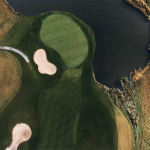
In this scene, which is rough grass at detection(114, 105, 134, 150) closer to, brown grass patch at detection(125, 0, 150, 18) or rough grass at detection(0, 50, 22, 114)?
rough grass at detection(0, 50, 22, 114)

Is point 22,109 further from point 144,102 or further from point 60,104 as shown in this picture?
point 144,102

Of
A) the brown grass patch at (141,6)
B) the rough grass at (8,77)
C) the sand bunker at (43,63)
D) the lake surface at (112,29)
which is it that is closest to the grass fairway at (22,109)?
the rough grass at (8,77)

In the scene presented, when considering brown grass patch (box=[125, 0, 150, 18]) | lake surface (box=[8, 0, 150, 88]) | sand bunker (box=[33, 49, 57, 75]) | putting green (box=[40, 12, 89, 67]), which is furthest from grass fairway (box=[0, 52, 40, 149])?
brown grass patch (box=[125, 0, 150, 18])

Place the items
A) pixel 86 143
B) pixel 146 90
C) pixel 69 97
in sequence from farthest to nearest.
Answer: pixel 146 90, pixel 69 97, pixel 86 143

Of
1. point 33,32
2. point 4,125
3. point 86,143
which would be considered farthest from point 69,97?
point 33,32

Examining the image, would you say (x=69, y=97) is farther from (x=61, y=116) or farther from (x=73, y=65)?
(x=73, y=65)
